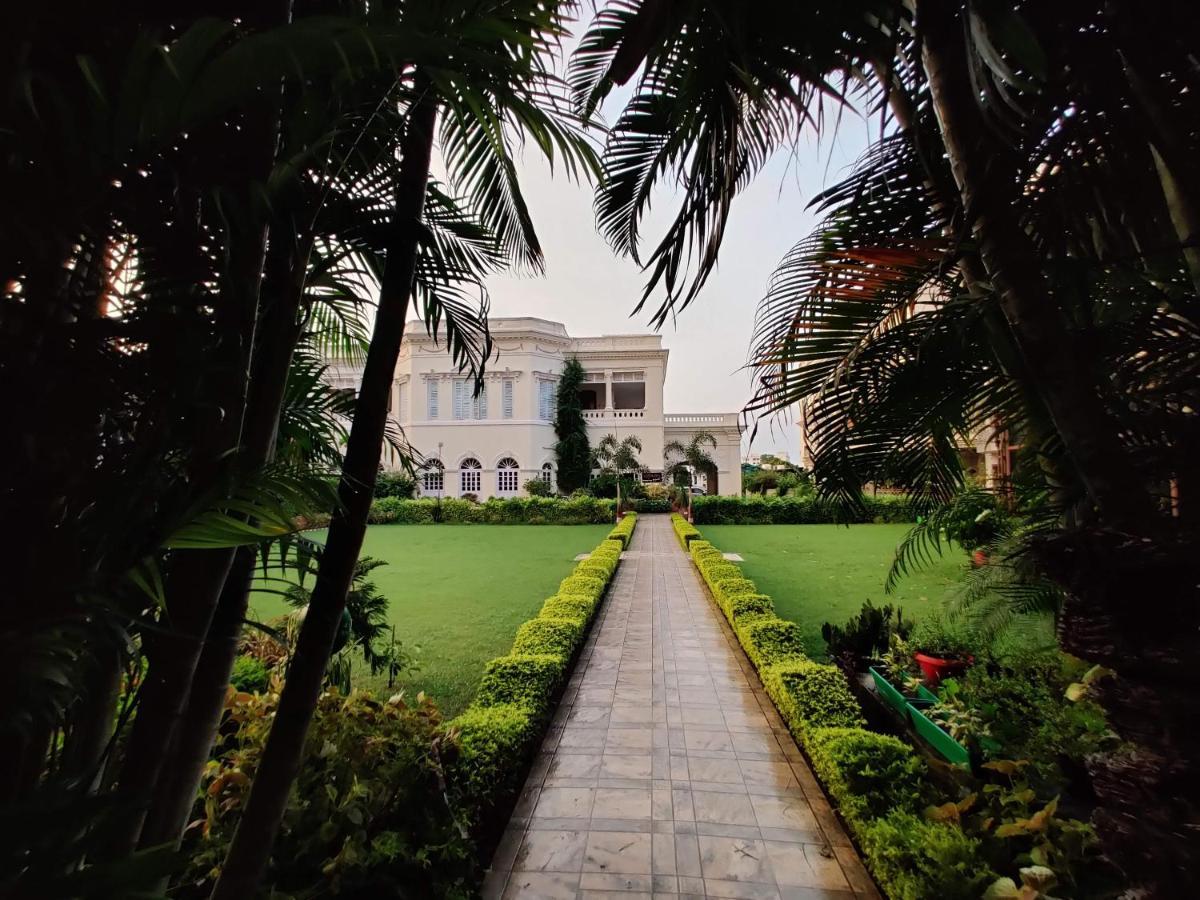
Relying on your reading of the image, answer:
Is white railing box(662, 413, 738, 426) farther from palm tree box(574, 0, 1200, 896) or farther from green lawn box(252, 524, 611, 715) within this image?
palm tree box(574, 0, 1200, 896)

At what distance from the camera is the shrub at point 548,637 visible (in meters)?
4.27

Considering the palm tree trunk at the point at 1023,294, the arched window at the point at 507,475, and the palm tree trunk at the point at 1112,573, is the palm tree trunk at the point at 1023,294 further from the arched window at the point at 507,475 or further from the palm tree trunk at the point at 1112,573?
the arched window at the point at 507,475

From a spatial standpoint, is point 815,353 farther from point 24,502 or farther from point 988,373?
point 24,502

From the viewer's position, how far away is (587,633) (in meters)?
6.05

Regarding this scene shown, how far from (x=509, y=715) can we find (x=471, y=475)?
27.3 metres

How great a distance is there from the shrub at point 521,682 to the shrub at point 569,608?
1.45m

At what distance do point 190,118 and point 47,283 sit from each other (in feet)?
1.32

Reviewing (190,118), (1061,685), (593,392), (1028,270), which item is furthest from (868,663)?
(593,392)

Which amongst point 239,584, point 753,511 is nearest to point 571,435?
point 753,511

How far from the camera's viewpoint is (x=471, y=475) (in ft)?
97.1

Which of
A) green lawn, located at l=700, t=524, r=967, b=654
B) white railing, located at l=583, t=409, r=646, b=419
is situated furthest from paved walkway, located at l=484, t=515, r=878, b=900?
white railing, located at l=583, t=409, r=646, b=419

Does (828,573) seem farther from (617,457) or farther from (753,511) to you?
(617,457)

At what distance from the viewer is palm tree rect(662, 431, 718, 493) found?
91.2 feet

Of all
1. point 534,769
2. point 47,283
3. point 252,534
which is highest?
point 47,283
